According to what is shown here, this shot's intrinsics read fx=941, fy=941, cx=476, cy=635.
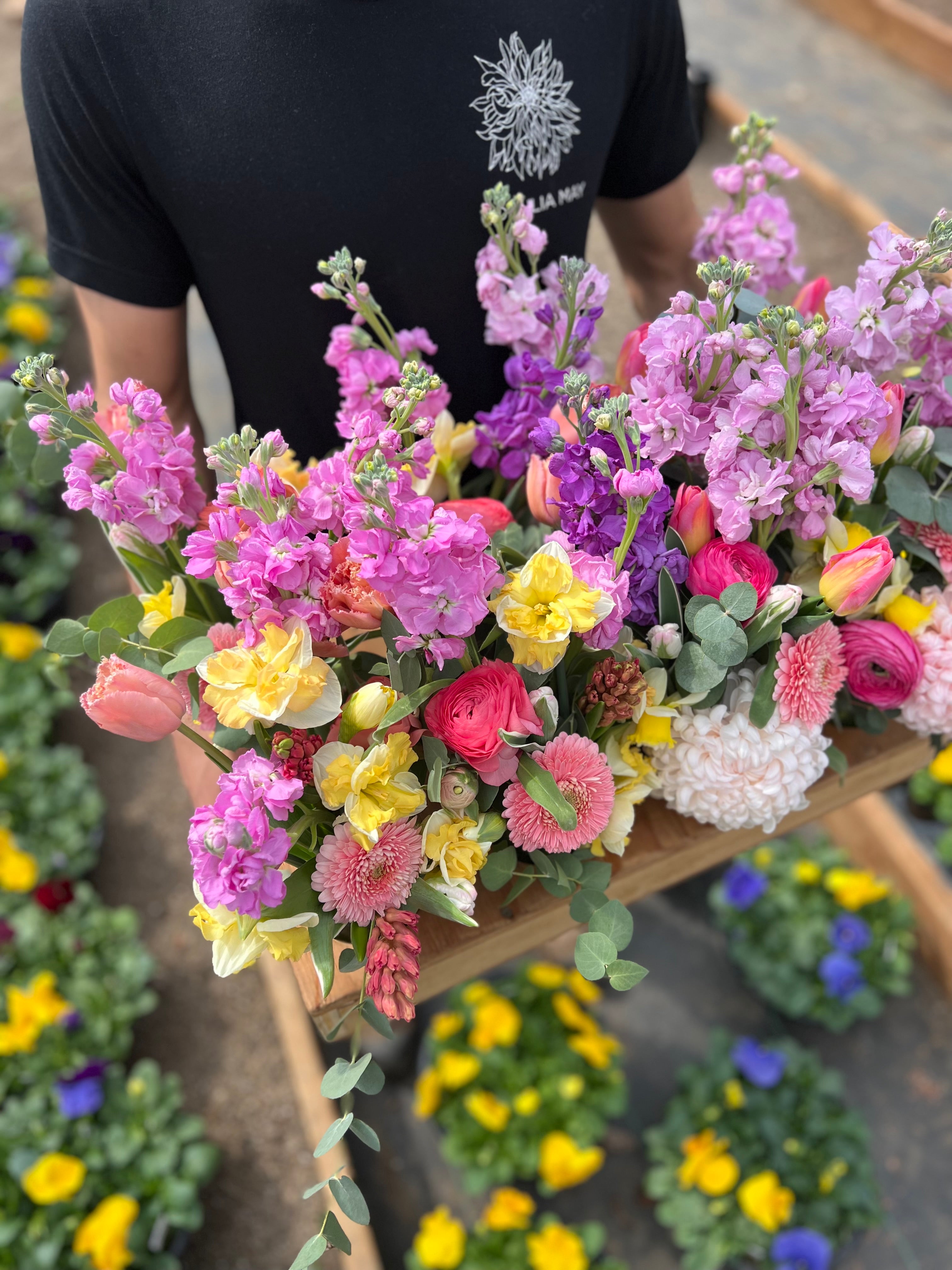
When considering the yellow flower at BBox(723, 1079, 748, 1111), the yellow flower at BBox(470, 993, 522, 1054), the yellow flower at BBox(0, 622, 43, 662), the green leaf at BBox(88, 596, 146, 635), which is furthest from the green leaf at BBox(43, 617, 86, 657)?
the yellow flower at BBox(0, 622, 43, 662)

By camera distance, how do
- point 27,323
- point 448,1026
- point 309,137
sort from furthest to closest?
point 27,323 → point 448,1026 → point 309,137

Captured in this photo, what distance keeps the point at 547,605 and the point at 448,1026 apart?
4.68 ft

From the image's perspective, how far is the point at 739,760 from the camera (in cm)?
73

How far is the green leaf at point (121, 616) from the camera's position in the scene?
0.76m

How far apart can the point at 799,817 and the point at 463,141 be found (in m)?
0.78

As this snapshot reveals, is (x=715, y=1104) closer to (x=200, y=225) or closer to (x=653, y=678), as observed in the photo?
(x=653, y=678)

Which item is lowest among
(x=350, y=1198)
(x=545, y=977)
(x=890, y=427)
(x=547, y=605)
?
(x=545, y=977)

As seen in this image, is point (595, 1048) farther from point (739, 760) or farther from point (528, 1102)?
point (739, 760)

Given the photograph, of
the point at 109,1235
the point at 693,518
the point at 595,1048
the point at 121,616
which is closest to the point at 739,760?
the point at 693,518

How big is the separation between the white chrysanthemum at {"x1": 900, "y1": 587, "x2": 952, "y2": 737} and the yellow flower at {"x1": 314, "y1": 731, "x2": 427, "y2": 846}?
17.4 inches

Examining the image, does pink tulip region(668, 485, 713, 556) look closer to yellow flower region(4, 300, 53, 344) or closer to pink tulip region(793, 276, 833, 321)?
pink tulip region(793, 276, 833, 321)

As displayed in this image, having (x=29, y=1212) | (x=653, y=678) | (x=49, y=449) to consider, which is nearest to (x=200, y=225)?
(x=49, y=449)

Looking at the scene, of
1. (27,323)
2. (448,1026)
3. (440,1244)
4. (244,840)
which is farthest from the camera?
(27,323)

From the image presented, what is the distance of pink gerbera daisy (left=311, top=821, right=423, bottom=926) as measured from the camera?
64 centimetres
